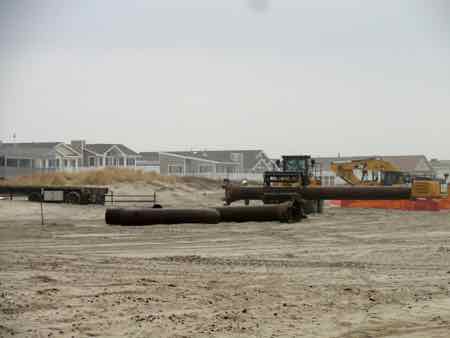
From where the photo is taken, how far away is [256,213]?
25.0m

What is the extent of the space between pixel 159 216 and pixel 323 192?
10574 millimetres

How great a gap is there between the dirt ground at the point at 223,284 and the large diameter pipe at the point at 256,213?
2.91 m

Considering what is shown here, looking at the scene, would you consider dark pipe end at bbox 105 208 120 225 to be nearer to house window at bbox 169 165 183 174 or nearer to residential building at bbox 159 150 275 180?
residential building at bbox 159 150 275 180

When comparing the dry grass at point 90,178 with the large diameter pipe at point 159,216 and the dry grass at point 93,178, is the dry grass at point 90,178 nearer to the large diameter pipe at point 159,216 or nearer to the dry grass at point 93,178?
the dry grass at point 93,178

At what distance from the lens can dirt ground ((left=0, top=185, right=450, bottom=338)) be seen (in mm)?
8602

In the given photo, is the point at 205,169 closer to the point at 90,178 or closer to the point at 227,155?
Result: the point at 227,155

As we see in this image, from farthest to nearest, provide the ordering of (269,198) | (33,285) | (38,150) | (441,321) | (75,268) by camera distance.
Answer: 1. (38,150)
2. (269,198)
3. (75,268)
4. (33,285)
5. (441,321)

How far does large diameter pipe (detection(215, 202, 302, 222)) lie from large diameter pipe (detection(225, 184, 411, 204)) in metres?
4.72

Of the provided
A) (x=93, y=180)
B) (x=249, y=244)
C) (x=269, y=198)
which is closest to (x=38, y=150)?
(x=93, y=180)

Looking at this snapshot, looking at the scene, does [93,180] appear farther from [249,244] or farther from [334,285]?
[334,285]

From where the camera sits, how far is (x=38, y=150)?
84.1 metres

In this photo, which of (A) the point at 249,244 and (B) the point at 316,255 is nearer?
(B) the point at 316,255

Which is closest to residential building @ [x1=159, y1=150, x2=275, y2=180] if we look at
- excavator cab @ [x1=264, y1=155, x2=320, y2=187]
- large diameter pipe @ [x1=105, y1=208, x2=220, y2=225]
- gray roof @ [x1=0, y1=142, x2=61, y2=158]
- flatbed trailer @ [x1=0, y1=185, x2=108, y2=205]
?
gray roof @ [x1=0, y1=142, x2=61, y2=158]

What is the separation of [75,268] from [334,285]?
17.0 feet
